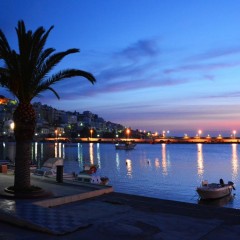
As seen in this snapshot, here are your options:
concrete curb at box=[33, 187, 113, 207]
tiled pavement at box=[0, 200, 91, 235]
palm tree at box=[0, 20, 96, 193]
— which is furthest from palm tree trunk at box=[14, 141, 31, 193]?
tiled pavement at box=[0, 200, 91, 235]

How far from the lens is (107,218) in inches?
407

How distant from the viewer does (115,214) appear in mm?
10898

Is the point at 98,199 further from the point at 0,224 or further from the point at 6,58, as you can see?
the point at 6,58

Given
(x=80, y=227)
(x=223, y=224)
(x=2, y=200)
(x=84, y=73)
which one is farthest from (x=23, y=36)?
(x=223, y=224)

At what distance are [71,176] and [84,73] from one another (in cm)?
1807

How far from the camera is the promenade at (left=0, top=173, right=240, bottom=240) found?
859cm

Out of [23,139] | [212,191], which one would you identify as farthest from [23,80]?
[212,191]

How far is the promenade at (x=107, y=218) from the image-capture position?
8.59 m

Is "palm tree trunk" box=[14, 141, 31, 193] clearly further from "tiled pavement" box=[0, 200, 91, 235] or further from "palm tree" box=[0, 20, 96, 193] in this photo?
"tiled pavement" box=[0, 200, 91, 235]

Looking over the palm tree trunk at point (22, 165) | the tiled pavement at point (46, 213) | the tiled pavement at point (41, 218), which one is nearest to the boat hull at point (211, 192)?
the tiled pavement at point (46, 213)

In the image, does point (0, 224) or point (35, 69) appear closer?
point (0, 224)

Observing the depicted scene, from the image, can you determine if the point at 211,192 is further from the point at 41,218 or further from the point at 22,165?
the point at 41,218

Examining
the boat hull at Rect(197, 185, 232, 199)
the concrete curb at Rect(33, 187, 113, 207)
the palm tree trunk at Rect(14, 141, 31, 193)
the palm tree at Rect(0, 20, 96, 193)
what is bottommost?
the boat hull at Rect(197, 185, 232, 199)

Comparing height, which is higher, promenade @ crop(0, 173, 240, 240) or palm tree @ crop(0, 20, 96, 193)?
palm tree @ crop(0, 20, 96, 193)
